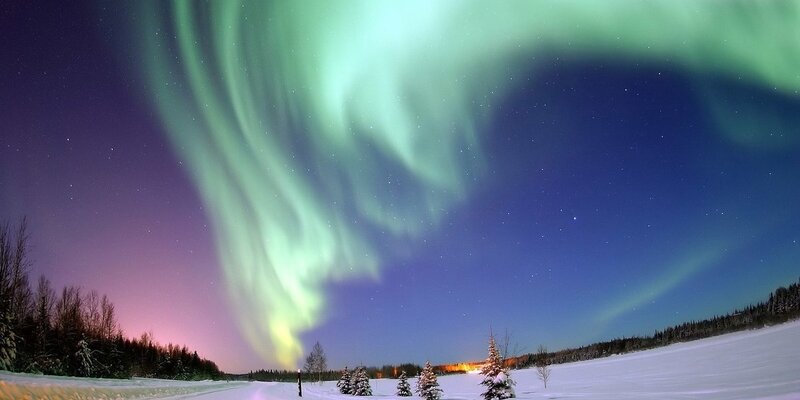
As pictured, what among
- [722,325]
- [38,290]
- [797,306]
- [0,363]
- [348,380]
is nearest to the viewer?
[0,363]

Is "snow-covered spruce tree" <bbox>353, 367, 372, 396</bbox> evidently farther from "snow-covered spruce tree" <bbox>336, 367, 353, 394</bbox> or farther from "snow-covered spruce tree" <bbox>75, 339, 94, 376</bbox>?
"snow-covered spruce tree" <bbox>75, 339, 94, 376</bbox>

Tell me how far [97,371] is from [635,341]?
535 ft

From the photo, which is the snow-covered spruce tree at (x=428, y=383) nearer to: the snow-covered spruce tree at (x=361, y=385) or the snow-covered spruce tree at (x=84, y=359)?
the snow-covered spruce tree at (x=361, y=385)

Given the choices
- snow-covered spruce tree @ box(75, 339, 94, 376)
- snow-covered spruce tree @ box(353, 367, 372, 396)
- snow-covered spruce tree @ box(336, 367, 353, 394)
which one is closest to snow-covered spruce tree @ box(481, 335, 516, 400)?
snow-covered spruce tree @ box(353, 367, 372, 396)

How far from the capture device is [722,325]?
450ft

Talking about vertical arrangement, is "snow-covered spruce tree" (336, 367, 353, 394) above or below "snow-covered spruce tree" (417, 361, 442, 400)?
below

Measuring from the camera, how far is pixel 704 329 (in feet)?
474

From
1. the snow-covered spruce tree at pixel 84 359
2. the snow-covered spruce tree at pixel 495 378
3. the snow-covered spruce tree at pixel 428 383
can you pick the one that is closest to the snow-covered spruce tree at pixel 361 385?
the snow-covered spruce tree at pixel 428 383

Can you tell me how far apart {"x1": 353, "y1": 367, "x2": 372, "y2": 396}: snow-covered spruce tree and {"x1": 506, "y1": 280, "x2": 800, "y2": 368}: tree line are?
69.4m

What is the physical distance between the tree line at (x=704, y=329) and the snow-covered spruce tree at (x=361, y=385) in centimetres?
6935

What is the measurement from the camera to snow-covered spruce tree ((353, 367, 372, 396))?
50969 mm

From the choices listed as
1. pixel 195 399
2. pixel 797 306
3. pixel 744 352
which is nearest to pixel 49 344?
pixel 195 399

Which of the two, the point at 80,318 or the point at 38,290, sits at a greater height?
the point at 38,290

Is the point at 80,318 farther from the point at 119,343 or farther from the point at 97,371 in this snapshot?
the point at 97,371
